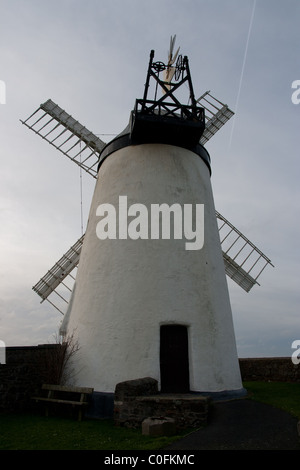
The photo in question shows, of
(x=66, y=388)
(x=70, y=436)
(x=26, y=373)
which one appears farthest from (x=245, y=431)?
(x=26, y=373)

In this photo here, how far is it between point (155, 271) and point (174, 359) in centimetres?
189

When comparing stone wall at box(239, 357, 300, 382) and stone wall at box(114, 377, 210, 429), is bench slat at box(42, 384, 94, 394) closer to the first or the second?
stone wall at box(114, 377, 210, 429)

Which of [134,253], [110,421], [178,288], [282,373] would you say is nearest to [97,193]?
[134,253]

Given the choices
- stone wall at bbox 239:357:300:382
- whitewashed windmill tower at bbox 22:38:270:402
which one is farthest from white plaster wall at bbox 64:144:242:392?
stone wall at bbox 239:357:300:382

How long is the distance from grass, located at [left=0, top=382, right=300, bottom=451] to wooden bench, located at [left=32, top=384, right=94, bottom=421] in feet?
0.94

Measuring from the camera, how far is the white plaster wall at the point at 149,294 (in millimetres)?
7062

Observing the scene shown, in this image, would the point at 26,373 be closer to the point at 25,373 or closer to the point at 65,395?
the point at 25,373

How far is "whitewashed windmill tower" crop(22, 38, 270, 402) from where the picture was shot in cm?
710

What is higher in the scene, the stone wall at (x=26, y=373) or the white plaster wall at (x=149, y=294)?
the white plaster wall at (x=149, y=294)

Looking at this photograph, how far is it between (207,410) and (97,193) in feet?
19.7

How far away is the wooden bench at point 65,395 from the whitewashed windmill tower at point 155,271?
12.9 inches

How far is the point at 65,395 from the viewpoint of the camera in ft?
23.6

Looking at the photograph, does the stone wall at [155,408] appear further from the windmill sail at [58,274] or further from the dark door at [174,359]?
the windmill sail at [58,274]

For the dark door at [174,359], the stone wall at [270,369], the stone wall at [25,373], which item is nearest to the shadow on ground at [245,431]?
the dark door at [174,359]
